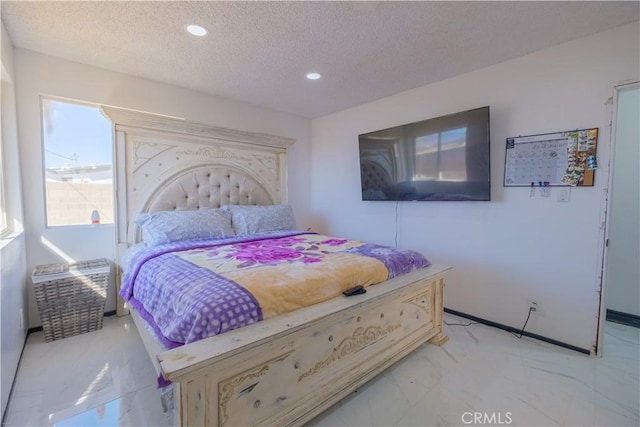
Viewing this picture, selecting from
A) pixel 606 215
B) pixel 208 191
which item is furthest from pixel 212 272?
pixel 606 215

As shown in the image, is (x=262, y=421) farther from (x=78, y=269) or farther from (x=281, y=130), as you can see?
(x=281, y=130)

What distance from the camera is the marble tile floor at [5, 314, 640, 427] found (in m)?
1.57

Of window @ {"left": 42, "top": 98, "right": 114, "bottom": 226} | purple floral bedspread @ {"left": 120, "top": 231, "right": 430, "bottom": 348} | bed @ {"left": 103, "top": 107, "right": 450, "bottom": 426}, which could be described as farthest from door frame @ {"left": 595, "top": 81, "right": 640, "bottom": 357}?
window @ {"left": 42, "top": 98, "right": 114, "bottom": 226}

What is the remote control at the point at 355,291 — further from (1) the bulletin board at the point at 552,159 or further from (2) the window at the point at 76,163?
(2) the window at the point at 76,163

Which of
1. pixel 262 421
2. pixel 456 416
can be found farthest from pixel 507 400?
pixel 262 421

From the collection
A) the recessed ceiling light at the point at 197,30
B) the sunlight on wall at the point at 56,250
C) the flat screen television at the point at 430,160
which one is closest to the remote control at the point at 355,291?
the flat screen television at the point at 430,160

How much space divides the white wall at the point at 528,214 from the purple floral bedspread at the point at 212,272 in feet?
2.73

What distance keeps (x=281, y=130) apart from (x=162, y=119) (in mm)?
1553

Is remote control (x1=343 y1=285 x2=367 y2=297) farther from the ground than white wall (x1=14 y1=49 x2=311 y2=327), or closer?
closer

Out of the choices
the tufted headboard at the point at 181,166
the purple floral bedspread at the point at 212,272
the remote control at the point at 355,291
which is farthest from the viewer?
the tufted headboard at the point at 181,166

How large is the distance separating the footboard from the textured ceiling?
1798 millimetres

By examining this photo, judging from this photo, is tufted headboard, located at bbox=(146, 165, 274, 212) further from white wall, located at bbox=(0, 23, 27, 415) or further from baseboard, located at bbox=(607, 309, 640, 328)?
baseboard, located at bbox=(607, 309, 640, 328)

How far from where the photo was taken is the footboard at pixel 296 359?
1.13 meters

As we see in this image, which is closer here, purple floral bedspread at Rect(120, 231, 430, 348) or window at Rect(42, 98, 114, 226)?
purple floral bedspread at Rect(120, 231, 430, 348)
